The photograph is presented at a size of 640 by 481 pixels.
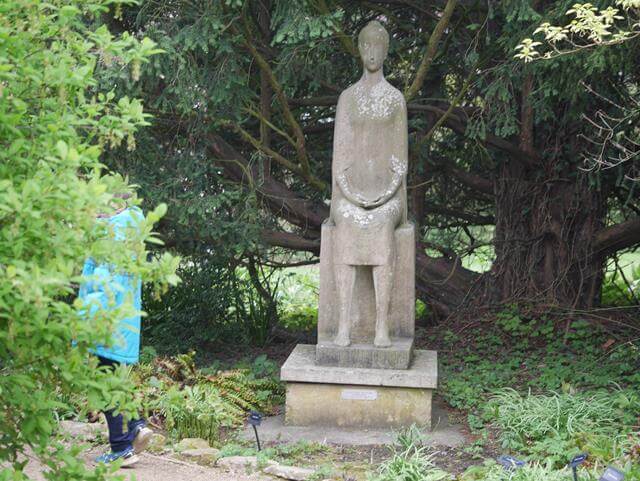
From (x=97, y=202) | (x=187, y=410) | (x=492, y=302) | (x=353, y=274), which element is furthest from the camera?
(x=492, y=302)

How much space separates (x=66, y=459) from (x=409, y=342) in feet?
13.9

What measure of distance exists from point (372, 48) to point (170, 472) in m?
3.51

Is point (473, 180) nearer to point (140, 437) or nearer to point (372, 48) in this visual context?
point (372, 48)

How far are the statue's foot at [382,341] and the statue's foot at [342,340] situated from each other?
21 centimetres

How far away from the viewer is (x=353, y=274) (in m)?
7.09

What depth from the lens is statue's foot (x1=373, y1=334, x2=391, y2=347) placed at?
22.9 feet

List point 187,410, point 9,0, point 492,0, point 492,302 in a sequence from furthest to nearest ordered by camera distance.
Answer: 1. point 492,302
2. point 492,0
3. point 187,410
4. point 9,0

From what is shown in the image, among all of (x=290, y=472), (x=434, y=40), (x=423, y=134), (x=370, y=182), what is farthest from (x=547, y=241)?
(x=290, y=472)

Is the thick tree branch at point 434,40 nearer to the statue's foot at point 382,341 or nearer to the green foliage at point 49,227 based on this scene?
the statue's foot at point 382,341

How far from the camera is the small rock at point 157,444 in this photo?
19.4ft

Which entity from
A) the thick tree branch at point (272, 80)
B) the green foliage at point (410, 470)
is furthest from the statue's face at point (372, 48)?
the green foliage at point (410, 470)

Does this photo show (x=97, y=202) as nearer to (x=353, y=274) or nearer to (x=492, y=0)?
(x=353, y=274)

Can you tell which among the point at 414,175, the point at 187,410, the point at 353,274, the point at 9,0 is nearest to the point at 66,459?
the point at 9,0

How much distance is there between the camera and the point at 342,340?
23.1 ft
